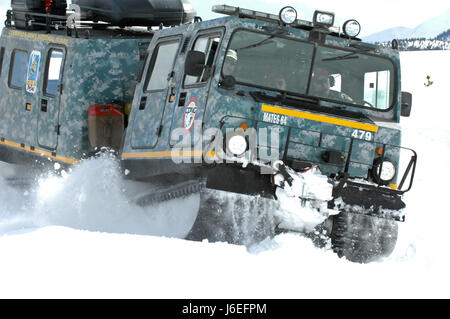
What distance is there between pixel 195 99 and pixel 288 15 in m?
1.29

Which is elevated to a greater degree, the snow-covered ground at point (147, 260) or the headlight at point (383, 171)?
the headlight at point (383, 171)

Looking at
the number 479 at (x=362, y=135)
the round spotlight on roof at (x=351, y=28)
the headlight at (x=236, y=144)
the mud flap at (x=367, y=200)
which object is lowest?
the mud flap at (x=367, y=200)

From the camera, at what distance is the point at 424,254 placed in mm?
9234

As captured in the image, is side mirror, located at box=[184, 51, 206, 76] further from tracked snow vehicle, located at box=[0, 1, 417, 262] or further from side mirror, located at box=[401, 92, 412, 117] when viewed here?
side mirror, located at box=[401, 92, 412, 117]

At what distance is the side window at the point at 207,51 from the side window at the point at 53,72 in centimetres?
254

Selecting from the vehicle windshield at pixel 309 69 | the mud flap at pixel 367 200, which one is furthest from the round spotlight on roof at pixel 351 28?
the mud flap at pixel 367 200

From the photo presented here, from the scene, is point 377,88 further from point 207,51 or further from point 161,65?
point 161,65

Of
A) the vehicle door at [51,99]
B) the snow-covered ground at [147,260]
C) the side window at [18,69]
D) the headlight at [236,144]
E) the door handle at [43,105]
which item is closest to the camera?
the snow-covered ground at [147,260]

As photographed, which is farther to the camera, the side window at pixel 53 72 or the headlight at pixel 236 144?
the side window at pixel 53 72

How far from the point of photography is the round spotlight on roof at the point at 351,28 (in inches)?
339

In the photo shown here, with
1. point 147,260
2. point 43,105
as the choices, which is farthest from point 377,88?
point 43,105

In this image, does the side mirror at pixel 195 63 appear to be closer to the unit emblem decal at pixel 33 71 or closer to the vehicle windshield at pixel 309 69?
the vehicle windshield at pixel 309 69

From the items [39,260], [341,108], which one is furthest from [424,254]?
[39,260]

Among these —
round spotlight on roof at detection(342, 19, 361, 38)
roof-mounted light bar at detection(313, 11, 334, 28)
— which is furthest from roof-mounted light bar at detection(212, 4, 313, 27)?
round spotlight on roof at detection(342, 19, 361, 38)
